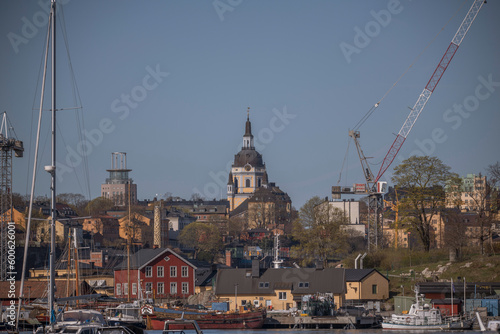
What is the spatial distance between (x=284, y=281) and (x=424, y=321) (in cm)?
1655

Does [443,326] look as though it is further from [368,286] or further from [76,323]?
[76,323]

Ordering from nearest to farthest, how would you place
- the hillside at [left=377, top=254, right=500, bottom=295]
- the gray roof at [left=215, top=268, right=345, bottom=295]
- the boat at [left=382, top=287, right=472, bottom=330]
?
the boat at [left=382, top=287, right=472, bottom=330]
the gray roof at [left=215, top=268, right=345, bottom=295]
the hillside at [left=377, top=254, right=500, bottom=295]

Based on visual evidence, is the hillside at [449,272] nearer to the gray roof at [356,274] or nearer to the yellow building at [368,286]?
the yellow building at [368,286]

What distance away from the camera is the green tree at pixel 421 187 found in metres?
85.6

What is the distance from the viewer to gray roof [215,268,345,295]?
73.1 meters

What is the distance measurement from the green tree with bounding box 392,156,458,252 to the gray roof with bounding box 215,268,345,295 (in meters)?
14.9

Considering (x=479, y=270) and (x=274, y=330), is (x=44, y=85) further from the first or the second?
(x=479, y=270)

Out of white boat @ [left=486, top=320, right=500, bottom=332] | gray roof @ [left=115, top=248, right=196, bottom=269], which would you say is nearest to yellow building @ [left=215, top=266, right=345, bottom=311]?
gray roof @ [left=115, top=248, right=196, bottom=269]

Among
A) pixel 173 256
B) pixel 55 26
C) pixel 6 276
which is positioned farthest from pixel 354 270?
pixel 55 26

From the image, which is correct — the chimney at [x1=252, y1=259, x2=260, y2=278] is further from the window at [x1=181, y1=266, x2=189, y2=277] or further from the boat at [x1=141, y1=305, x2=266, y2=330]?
the window at [x1=181, y1=266, x2=189, y2=277]

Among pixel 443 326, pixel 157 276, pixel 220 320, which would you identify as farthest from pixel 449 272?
pixel 157 276

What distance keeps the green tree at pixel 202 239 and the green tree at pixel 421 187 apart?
2597 inches

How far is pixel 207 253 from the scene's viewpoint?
14912 cm

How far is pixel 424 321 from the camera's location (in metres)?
60.2
